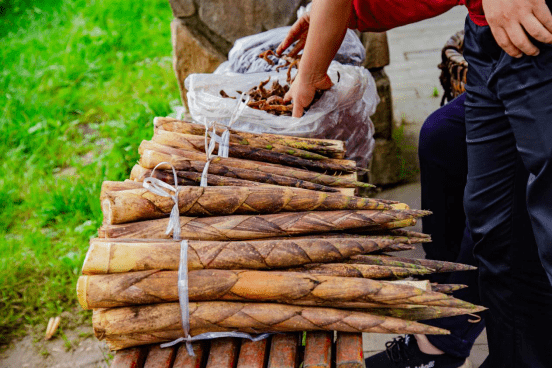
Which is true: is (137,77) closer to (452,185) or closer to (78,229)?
(78,229)

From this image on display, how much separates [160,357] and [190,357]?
0.24ft

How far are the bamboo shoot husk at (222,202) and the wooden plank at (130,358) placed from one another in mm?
325

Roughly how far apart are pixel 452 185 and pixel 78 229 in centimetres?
225

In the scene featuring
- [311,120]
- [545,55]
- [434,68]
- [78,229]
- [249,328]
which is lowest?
Answer: [78,229]

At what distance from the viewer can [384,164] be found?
3291 mm

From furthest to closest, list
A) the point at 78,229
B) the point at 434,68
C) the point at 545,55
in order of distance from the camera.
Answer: the point at 434,68 → the point at 78,229 → the point at 545,55

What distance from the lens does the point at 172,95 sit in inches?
166

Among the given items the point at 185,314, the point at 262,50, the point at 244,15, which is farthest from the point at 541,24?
the point at 244,15

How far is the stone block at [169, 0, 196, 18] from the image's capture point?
2.88 m

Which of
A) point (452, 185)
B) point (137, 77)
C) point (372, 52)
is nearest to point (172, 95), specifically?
point (137, 77)

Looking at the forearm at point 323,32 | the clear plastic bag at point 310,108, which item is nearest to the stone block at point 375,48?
the clear plastic bag at point 310,108

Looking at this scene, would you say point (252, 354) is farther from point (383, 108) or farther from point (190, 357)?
point (383, 108)

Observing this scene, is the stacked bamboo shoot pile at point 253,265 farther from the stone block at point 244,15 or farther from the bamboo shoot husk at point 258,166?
the stone block at point 244,15

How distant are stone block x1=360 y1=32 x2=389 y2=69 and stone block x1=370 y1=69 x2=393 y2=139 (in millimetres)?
76
